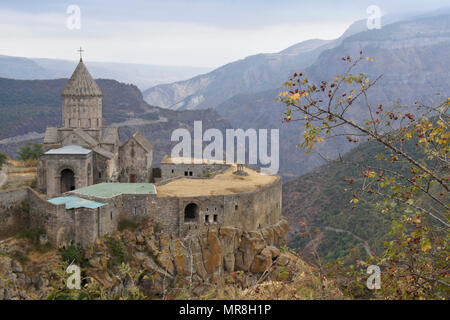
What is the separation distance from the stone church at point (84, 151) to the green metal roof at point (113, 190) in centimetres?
296

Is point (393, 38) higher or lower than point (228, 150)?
higher

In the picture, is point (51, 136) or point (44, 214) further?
point (51, 136)

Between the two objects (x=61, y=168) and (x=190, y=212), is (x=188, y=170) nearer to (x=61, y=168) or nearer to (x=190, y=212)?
(x=190, y=212)

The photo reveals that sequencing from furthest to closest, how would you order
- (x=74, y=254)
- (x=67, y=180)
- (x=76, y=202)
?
(x=67, y=180)
(x=76, y=202)
(x=74, y=254)

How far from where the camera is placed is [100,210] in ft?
70.6

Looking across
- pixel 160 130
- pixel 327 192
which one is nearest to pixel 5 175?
pixel 327 192

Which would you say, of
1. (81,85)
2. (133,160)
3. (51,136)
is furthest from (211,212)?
(81,85)

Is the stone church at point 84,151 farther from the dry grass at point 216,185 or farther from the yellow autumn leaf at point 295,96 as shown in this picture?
the yellow autumn leaf at point 295,96

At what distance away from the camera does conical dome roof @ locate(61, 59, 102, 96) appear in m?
30.9

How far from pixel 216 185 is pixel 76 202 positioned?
8.18 m

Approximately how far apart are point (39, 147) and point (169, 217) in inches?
741

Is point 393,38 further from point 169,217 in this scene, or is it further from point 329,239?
point 169,217

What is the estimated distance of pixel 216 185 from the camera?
2748 cm

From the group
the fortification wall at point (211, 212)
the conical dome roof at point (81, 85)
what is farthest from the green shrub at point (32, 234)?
the conical dome roof at point (81, 85)
